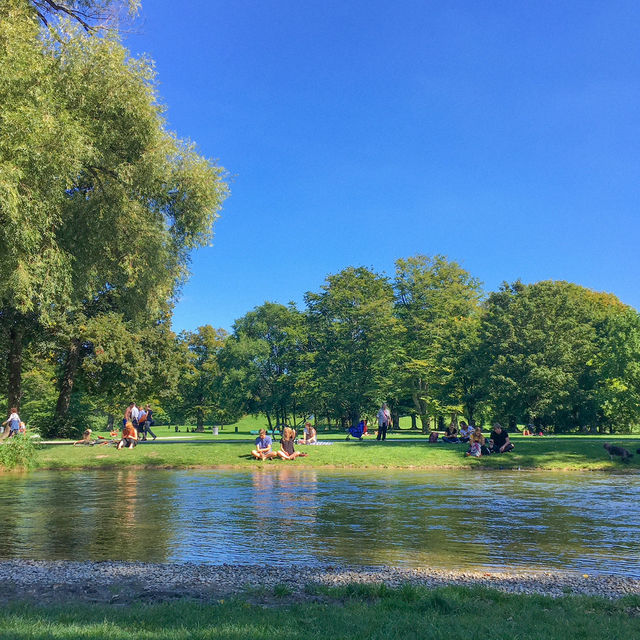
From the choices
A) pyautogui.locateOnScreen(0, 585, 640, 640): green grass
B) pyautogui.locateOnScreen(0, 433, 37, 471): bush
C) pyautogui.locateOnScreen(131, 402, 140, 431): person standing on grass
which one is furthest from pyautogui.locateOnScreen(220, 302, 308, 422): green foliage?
pyautogui.locateOnScreen(0, 585, 640, 640): green grass

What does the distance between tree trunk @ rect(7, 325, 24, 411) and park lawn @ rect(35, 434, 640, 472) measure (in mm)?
9615

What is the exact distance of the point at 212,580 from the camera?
9078mm

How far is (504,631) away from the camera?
6.41 metres

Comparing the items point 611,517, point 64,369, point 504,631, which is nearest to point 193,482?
point 611,517

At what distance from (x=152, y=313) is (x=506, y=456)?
17.6 metres

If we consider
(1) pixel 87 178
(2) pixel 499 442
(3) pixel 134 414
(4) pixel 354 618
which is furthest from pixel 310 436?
(4) pixel 354 618

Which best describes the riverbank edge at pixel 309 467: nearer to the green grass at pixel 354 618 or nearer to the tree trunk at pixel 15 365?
the tree trunk at pixel 15 365

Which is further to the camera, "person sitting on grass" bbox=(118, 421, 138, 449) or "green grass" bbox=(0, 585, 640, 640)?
"person sitting on grass" bbox=(118, 421, 138, 449)

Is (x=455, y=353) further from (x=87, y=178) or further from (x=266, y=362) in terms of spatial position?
(x=87, y=178)

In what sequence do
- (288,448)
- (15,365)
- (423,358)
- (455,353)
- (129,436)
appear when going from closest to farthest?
(288,448)
(129,436)
(15,365)
(455,353)
(423,358)

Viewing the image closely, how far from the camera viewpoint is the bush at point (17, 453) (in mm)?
26906

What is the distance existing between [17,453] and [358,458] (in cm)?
1504

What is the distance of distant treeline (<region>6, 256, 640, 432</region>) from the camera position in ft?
161

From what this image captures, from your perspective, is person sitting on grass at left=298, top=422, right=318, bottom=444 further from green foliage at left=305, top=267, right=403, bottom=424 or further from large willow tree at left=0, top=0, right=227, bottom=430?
green foliage at left=305, top=267, right=403, bottom=424
